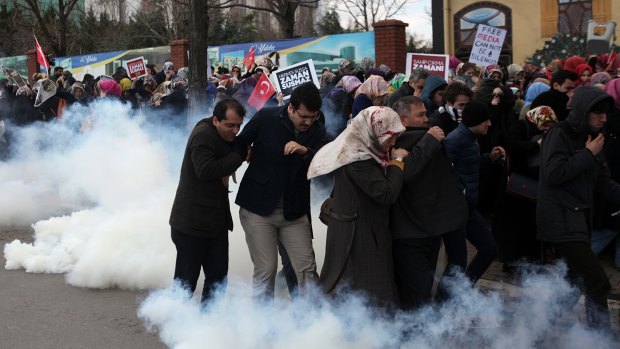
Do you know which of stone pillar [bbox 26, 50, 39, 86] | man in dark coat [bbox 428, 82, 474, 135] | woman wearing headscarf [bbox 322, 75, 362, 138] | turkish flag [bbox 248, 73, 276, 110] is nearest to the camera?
man in dark coat [bbox 428, 82, 474, 135]

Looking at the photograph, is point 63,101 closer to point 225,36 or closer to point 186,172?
point 186,172

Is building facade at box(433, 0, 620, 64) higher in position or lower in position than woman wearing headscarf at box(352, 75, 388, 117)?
higher

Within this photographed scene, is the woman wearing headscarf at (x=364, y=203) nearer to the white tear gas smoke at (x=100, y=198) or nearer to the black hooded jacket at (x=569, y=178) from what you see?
the black hooded jacket at (x=569, y=178)

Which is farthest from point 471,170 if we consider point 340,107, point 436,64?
point 436,64

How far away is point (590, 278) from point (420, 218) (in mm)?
1160

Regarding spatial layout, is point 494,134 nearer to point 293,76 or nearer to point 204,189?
point 293,76

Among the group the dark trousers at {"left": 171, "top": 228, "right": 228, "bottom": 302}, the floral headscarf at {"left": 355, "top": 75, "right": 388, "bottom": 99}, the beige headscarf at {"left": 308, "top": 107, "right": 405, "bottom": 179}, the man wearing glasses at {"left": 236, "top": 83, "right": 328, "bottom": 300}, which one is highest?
the floral headscarf at {"left": 355, "top": 75, "right": 388, "bottom": 99}

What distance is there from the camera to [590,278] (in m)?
4.51

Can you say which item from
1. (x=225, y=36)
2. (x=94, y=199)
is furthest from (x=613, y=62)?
(x=225, y=36)

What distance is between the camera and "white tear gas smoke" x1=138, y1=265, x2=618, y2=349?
4.08 meters

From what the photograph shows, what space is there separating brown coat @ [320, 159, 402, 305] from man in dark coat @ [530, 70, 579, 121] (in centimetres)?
343

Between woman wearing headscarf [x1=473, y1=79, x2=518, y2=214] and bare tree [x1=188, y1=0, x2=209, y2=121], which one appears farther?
bare tree [x1=188, y1=0, x2=209, y2=121]

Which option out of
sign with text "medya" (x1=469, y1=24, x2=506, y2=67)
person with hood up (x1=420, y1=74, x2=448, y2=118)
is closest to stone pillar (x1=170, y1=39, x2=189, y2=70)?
sign with text "medya" (x1=469, y1=24, x2=506, y2=67)

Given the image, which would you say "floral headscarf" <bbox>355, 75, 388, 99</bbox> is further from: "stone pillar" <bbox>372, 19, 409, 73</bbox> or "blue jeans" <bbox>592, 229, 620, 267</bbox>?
"stone pillar" <bbox>372, 19, 409, 73</bbox>
